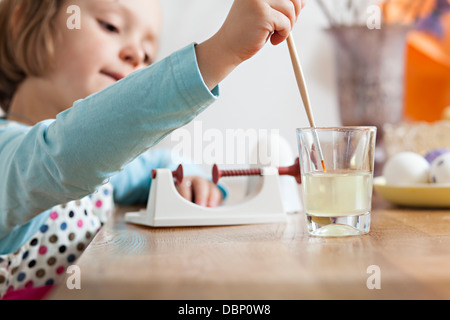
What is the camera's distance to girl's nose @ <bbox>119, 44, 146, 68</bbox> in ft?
3.25

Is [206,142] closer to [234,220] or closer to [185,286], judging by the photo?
[234,220]

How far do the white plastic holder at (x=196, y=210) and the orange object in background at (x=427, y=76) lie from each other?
1.06 m

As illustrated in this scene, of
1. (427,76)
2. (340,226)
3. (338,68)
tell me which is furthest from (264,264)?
(427,76)

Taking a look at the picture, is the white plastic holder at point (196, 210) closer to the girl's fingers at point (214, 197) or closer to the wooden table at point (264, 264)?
the wooden table at point (264, 264)

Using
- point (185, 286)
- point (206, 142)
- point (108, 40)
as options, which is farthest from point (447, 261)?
point (206, 142)

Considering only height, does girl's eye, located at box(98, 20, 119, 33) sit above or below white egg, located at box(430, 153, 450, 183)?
above

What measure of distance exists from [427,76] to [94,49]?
115 centimetres

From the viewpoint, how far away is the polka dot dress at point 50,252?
2.61ft

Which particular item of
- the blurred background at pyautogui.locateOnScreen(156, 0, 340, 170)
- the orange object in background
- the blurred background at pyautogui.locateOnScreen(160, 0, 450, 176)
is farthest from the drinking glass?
the orange object in background

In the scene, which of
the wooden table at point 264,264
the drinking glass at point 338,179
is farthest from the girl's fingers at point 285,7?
the wooden table at point 264,264

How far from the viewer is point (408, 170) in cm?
85

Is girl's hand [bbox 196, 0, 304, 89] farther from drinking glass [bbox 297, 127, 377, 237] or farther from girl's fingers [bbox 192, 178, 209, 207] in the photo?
girl's fingers [bbox 192, 178, 209, 207]

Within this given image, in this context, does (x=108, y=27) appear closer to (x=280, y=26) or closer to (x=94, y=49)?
(x=94, y=49)

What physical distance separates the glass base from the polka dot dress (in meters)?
0.44
